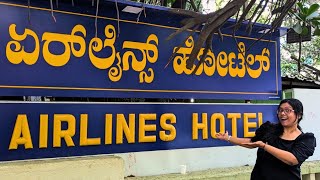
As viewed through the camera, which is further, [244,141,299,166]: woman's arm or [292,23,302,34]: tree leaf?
[292,23,302,34]: tree leaf

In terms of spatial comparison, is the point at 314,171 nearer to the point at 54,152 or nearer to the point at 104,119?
the point at 104,119

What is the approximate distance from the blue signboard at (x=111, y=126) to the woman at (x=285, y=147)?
128 cm

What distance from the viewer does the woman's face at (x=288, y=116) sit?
2637 millimetres

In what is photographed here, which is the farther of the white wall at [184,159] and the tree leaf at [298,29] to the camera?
the tree leaf at [298,29]

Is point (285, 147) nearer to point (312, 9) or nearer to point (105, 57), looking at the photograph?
point (105, 57)

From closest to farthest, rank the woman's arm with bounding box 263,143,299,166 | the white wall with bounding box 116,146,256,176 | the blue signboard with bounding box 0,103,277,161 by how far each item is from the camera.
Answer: the woman's arm with bounding box 263,143,299,166 → the blue signboard with bounding box 0,103,277,161 → the white wall with bounding box 116,146,256,176

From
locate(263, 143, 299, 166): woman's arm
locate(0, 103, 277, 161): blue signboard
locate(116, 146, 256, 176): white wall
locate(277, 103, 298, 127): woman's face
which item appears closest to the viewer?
locate(263, 143, 299, 166): woman's arm

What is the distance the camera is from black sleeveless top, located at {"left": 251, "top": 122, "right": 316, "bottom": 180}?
257cm

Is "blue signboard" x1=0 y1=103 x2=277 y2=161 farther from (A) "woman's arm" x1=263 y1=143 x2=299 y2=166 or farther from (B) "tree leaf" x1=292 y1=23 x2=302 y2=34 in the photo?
(A) "woman's arm" x1=263 y1=143 x2=299 y2=166

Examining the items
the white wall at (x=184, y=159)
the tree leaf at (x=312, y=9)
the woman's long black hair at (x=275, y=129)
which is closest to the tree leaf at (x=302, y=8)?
the tree leaf at (x=312, y=9)

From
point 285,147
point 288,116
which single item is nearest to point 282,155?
point 285,147

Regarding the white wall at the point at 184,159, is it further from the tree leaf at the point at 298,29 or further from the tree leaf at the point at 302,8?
the tree leaf at the point at 302,8

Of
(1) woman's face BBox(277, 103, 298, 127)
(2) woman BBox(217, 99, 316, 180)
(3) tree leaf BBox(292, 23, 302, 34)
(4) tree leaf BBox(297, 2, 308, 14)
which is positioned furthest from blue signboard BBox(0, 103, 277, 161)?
(1) woman's face BBox(277, 103, 298, 127)

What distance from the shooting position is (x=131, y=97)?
3.73m
